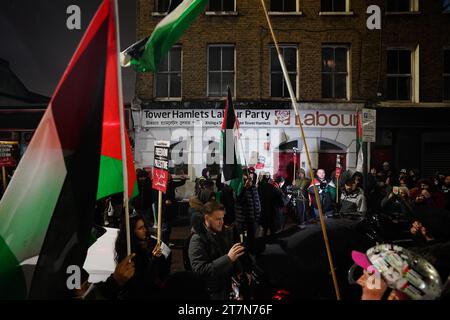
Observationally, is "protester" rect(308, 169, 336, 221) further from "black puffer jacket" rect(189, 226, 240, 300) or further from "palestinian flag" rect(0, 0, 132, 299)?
"palestinian flag" rect(0, 0, 132, 299)

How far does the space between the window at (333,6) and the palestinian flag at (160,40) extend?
45.7 ft

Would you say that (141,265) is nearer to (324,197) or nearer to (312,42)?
(324,197)

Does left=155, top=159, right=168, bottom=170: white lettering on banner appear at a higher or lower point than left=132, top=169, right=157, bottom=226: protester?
higher

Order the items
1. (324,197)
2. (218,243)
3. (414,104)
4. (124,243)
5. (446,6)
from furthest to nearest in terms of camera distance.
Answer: (414,104)
(446,6)
(324,197)
(218,243)
(124,243)

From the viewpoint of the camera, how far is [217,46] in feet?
54.9

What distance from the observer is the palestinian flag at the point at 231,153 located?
7843 millimetres

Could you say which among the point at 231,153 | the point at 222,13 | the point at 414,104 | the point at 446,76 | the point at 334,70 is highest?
the point at 222,13

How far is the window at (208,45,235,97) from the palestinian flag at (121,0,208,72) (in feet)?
41.4

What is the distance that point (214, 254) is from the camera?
12.7ft

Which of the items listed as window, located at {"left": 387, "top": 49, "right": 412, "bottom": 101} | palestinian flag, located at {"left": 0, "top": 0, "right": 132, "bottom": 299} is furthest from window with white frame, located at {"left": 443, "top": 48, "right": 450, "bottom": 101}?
palestinian flag, located at {"left": 0, "top": 0, "right": 132, "bottom": 299}

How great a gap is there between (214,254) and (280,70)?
13877 mm

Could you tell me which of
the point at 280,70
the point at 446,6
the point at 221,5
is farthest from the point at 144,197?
the point at 446,6

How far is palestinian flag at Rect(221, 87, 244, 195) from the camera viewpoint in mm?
7843
